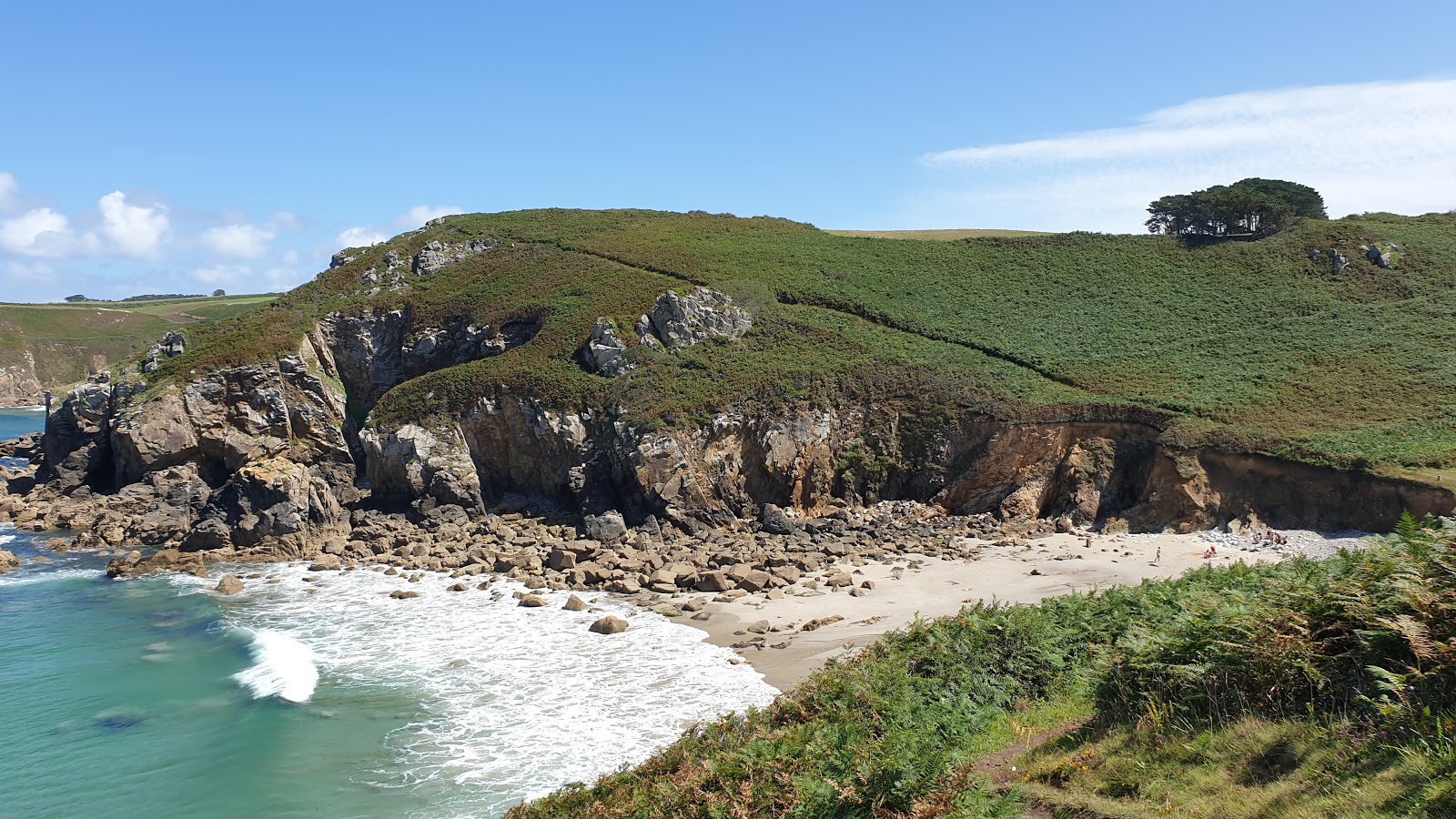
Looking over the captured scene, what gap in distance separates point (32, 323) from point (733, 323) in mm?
145744

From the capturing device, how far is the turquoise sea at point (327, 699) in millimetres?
19297

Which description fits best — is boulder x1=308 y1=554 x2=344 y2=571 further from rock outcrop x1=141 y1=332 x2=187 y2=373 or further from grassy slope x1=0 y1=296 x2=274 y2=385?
grassy slope x1=0 y1=296 x2=274 y2=385

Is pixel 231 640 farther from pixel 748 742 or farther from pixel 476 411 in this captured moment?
pixel 748 742

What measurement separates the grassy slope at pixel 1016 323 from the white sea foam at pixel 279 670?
67.5 feet

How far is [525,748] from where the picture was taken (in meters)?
20.8

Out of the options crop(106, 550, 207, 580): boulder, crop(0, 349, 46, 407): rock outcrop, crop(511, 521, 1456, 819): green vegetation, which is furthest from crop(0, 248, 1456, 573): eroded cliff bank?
crop(0, 349, 46, 407): rock outcrop

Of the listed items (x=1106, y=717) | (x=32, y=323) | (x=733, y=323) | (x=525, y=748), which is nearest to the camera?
(x=1106, y=717)

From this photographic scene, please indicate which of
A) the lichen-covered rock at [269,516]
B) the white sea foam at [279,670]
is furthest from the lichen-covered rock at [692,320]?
the white sea foam at [279,670]

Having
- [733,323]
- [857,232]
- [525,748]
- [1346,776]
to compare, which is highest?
[857,232]

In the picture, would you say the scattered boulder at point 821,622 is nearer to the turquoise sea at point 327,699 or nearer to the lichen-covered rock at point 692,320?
the turquoise sea at point 327,699

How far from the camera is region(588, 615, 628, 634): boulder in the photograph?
2875 cm

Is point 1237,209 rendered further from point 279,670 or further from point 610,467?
point 279,670

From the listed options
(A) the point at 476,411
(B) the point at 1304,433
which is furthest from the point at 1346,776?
(A) the point at 476,411

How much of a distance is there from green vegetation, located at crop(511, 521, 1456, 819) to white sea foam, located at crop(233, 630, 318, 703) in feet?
47.0
